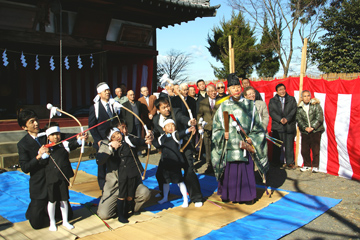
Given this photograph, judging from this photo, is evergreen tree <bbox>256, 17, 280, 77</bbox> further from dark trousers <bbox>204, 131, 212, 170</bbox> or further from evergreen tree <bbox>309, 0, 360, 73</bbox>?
dark trousers <bbox>204, 131, 212, 170</bbox>

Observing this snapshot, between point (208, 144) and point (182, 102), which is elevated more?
point (182, 102)

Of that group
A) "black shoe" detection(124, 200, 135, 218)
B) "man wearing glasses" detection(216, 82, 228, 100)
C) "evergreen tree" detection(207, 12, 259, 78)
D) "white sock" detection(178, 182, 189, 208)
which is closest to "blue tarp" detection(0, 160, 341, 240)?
"white sock" detection(178, 182, 189, 208)

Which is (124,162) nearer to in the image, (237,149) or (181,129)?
(181,129)

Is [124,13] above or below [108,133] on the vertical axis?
above

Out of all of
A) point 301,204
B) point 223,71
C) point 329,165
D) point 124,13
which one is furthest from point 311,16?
point 301,204

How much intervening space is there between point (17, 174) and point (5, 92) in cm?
519

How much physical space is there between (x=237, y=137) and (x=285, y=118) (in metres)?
2.63

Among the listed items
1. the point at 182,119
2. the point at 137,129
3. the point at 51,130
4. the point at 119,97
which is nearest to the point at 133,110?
the point at 119,97

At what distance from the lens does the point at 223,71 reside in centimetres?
2766

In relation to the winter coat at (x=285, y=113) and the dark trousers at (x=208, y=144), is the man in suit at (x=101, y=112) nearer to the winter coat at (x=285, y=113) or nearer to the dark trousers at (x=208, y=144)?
the dark trousers at (x=208, y=144)

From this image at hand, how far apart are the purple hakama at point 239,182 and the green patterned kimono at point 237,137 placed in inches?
4.3

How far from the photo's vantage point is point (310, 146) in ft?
21.6

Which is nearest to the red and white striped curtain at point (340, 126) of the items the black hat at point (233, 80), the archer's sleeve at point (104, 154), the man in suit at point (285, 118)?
the man in suit at point (285, 118)

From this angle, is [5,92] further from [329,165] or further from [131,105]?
[329,165]
